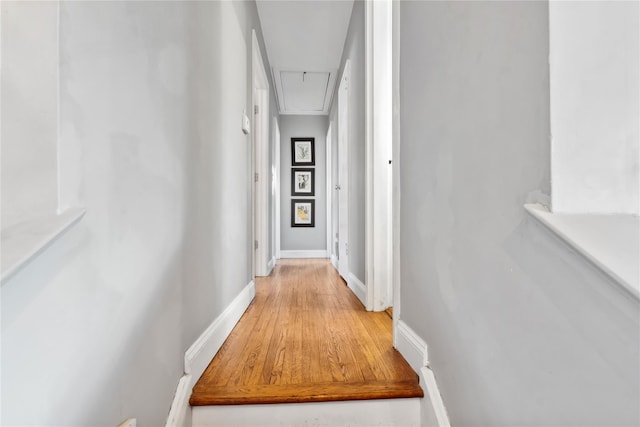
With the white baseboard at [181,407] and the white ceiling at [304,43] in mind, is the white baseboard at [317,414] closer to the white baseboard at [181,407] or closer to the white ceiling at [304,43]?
the white baseboard at [181,407]

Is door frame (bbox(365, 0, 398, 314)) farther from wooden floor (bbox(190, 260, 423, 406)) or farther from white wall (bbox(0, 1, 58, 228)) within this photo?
white wall (bbox(0, 1, 58, 228))

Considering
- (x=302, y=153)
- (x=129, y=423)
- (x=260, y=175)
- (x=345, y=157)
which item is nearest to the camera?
(x=129, y=423)

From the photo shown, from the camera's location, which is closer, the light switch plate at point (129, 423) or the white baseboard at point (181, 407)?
the light switch plate at point (129, 423)

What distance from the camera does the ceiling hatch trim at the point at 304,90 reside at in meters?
3.89

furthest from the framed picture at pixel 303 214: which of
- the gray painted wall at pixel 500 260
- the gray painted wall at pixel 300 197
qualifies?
the gray painted wall at pixel 500 260

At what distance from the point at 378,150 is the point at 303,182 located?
136 inches

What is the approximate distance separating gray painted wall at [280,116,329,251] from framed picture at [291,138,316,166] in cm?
6

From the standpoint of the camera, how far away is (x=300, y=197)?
5.36 metres

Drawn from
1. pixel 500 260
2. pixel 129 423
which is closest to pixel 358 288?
pixel 500 260

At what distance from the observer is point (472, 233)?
0.84 m

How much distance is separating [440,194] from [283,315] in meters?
1.25

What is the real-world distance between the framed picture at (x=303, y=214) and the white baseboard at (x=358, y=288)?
272 cm

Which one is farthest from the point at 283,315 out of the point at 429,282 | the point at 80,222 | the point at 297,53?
the point at 297,53

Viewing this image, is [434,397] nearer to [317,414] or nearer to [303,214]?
[317,414]
